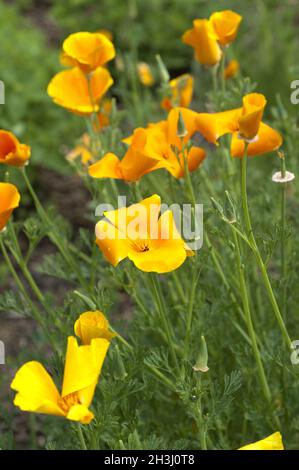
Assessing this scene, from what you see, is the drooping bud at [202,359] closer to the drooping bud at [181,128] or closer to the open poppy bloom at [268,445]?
the open poppy bloom at [268,445]

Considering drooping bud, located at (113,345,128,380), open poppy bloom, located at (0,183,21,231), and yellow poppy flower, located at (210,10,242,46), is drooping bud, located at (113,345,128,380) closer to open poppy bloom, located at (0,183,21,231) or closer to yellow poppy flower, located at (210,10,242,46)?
open poppy bloom, located at (0,183,21,231)

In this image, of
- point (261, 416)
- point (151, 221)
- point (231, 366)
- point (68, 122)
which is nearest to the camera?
point (151, 221)

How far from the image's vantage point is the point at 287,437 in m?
1.61

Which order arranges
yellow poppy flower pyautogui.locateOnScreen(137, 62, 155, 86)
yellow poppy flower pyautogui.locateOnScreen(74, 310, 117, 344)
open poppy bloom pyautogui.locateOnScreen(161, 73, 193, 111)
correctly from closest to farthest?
yellow poppy flower pyautogui.locateOnScreen(74, 310, 117, 344), open poppy bloom pyautogui.locateOnScreen(161, 73, 193, 111), yellow poppy flower pyautogui.locateOnScreen(137, 62, 155, 86)

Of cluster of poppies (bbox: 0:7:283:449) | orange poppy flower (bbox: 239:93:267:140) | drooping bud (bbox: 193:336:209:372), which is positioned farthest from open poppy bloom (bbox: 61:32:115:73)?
drooping bud (bbox: 193:336:209:372)

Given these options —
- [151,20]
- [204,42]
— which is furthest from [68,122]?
[204,42]

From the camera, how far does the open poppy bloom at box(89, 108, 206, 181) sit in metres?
1.39

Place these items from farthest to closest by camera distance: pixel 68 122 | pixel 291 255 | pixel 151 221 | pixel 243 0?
pixel 243 0, pixel 68 122, pixel 291 255, pixel 151 221

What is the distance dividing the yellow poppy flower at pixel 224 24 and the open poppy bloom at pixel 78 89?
0.23 meters

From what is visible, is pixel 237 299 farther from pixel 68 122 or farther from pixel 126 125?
pixel 126 125

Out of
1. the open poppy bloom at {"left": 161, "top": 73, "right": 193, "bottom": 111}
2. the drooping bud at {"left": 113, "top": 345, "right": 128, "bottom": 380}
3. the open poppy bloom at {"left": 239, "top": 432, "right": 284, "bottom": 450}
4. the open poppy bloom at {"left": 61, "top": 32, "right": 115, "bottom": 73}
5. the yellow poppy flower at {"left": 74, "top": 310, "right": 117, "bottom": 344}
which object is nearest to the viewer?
the open poppy bloom at {"left": 239, "top": 432, "right": 284, "bottom": 450}

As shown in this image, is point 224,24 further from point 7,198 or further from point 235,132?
point 7,198

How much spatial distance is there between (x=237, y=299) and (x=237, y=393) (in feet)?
0.61

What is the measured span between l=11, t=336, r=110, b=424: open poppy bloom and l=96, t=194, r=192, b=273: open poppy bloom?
0.15 m
